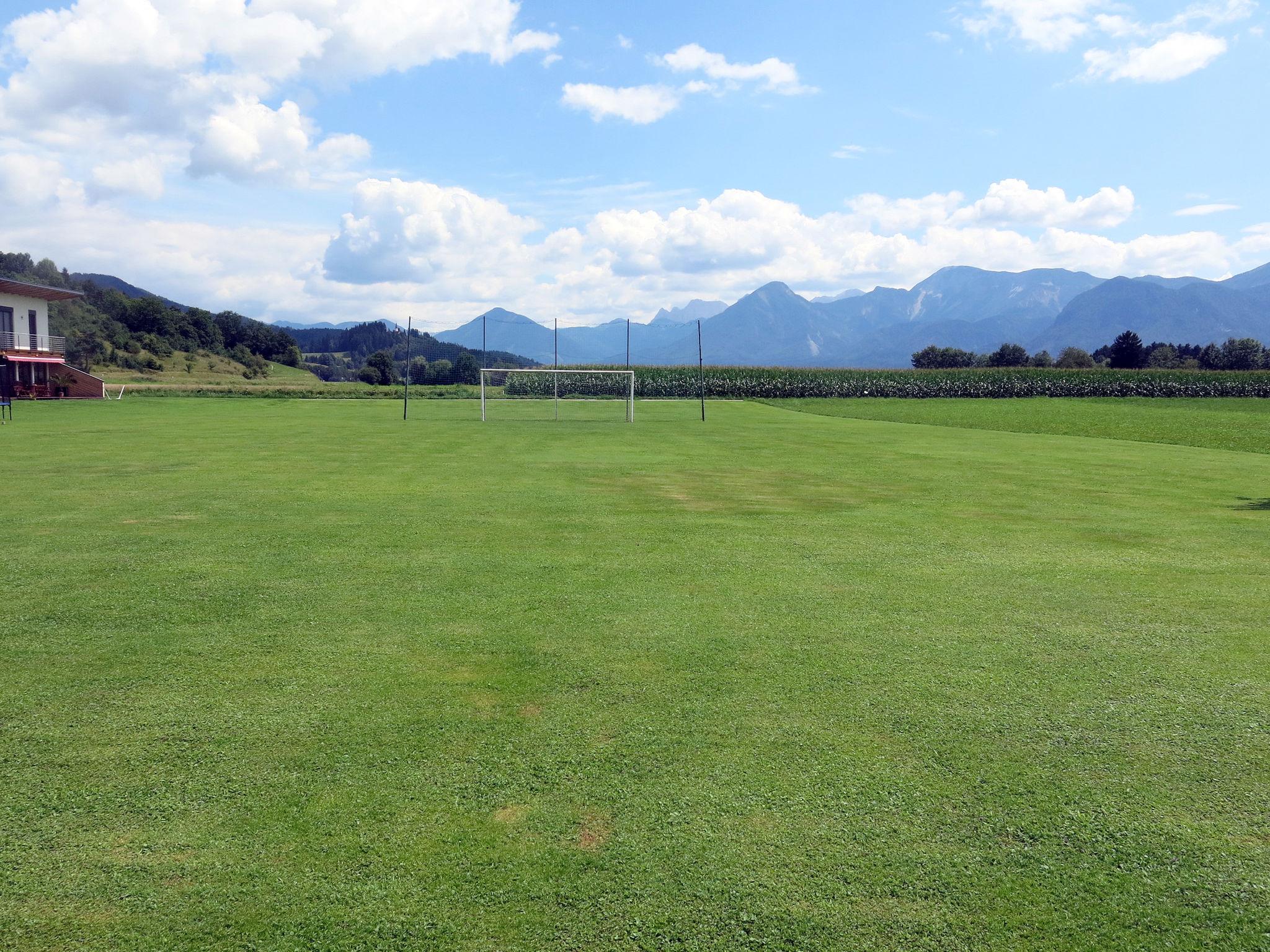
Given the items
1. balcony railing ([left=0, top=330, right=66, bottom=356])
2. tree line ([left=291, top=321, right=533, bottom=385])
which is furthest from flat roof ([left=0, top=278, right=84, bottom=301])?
tree line ([left=291, top=321, right=533, bottom=385])

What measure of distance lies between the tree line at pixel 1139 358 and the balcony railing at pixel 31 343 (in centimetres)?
10434

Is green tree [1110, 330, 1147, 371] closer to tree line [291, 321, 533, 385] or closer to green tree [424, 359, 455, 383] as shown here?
tree line [291, 321, 533, 385]

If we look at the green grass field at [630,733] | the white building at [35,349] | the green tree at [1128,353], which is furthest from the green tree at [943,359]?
the green grass field at [630,733]

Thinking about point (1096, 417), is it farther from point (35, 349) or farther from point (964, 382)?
point (35, 349)

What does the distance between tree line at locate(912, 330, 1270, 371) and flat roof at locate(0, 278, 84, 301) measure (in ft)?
341

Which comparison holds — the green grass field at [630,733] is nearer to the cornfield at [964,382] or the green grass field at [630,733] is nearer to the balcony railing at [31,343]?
the balcony railing at [31,343]

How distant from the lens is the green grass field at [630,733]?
313 cm

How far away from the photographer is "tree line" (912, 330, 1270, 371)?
4508 inches

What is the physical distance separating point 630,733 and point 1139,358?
13151cm

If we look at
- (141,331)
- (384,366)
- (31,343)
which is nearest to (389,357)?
(384,366)

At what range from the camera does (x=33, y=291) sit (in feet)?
159

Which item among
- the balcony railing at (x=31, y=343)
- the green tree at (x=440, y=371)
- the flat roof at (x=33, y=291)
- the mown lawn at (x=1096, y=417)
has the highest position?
the flat roof at (x=33, y=291)

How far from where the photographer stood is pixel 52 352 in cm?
4969

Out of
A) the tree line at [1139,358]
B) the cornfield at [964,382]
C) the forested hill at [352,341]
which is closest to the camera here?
the cornfield at [964,382]
